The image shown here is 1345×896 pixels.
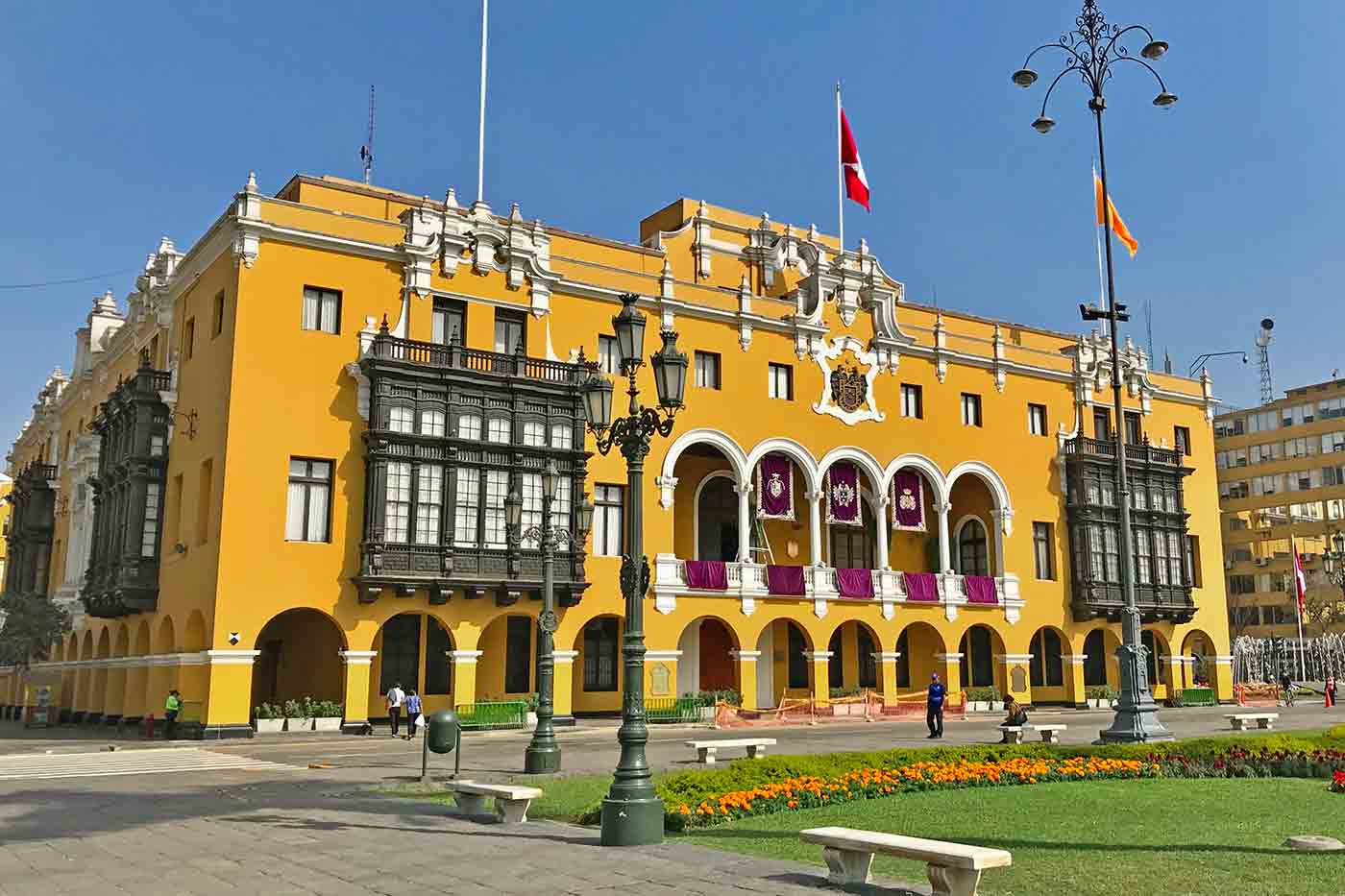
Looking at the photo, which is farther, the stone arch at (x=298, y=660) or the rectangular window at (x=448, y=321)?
the stone arch at (x=298, y=660)

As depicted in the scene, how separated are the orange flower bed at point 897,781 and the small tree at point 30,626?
35.1 m

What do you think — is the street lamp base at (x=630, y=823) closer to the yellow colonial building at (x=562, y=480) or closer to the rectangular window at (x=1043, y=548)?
the yellow colonial building at (x=562, y=480)

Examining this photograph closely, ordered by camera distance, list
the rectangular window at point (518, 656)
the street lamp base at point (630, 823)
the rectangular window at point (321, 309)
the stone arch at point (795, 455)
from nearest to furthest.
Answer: the street lamp base at point (630, 823)
the rectangular window at point (321, 309)
the rectangular window at point (518, 656)
the stone arch at point (795, 455)

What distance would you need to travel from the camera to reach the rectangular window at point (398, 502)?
105 ft

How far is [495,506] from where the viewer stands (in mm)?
33719

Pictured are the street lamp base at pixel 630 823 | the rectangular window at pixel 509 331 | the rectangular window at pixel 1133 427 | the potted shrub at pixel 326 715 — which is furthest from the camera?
the rectangular window at pixel 1133 427

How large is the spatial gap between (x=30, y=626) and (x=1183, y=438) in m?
49.7

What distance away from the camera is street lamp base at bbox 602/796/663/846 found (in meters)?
11.9

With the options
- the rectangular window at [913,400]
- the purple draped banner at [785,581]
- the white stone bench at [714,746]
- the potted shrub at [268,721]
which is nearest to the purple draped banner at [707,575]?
the purple draped banner at [785,581]

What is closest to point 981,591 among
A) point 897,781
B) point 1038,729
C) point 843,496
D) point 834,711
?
point 843,496

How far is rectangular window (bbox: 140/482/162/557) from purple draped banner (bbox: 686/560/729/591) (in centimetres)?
1690

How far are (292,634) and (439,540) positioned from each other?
8.16m

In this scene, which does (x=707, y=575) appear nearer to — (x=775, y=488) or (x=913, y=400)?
(x=775, y=488)

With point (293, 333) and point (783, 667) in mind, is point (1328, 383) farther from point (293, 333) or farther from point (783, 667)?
point (293, 333)
